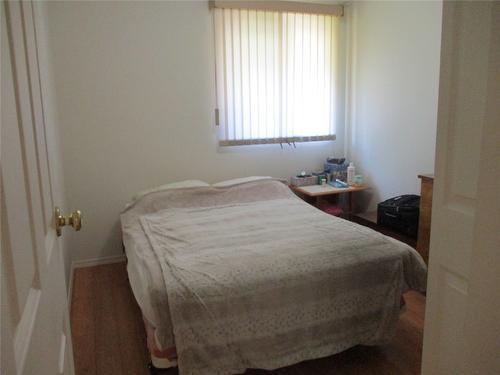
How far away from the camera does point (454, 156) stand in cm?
116

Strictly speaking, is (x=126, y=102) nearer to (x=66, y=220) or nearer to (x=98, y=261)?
(x=98, y=261)

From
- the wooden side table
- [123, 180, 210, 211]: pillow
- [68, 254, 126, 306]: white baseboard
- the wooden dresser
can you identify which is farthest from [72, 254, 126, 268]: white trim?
the wooden dresser

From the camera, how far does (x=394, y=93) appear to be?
3.68 meters

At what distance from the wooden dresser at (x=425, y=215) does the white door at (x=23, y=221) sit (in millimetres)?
2533

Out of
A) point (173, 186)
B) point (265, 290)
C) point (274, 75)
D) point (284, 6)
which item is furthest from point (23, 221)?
point (284, 6)

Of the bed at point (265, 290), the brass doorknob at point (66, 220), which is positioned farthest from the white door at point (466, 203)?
the brass doorknob at point (66, 220)

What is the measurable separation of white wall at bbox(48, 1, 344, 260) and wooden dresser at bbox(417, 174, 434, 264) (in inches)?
74.4

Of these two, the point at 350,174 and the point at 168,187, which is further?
the point at 350,174

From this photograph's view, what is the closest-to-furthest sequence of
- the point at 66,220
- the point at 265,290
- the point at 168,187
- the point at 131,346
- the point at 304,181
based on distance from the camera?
the point at 66,220 < the point at 265,290 < the point at 131,346 < the point at 168,187 < the point at 304,181

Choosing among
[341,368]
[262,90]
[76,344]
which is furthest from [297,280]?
[262,90]

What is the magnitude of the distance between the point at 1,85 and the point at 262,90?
3.49 m

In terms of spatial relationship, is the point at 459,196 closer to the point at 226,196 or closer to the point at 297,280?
the point at 297,280

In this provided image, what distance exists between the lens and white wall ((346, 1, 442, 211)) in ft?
10.8

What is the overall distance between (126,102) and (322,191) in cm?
197
